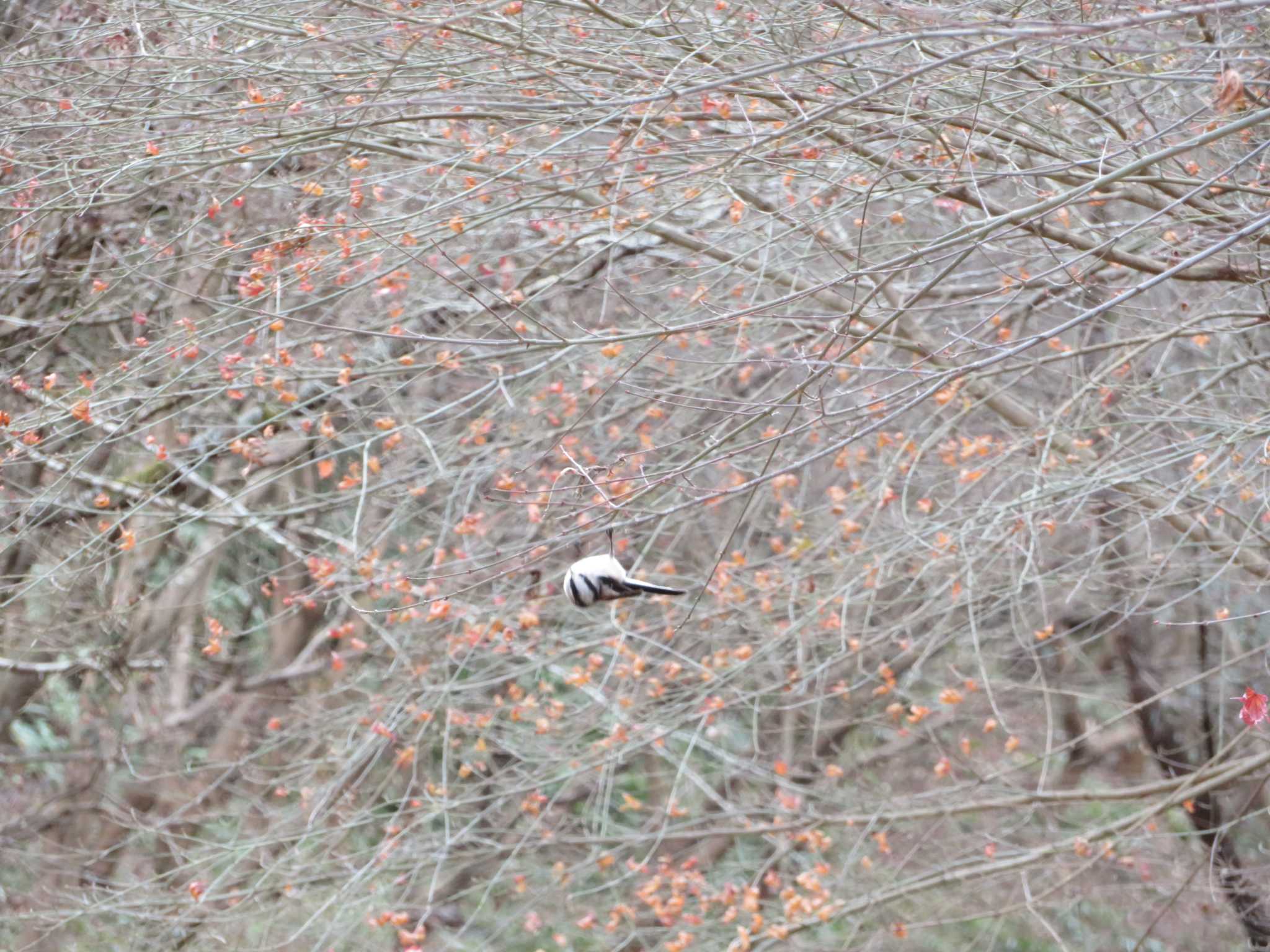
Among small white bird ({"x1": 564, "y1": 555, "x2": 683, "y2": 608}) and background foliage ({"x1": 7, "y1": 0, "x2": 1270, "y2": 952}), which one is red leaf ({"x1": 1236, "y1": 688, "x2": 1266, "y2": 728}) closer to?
background foliage ({"x1": 7, "y1": 0, "x2": 1270, "y2": 952})

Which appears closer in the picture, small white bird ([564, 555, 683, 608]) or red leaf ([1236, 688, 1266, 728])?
small white bird ([564, 555, 683, 608])

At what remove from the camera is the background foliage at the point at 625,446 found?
4043 millimetres

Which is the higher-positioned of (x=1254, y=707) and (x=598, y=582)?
(x=598, y=582)

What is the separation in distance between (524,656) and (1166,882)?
11.7 feet

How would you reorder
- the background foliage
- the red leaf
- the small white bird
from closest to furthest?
the small white bird < the red leaf < the background foliage

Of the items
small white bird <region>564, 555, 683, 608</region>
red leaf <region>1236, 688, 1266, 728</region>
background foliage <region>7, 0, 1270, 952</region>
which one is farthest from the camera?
background foliage <region>7, 0, 1270, 952</region>

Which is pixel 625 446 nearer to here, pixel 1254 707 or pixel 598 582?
pixel 1254 707

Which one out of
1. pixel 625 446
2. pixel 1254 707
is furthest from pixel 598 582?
pixel 625 446

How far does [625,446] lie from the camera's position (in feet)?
18.9

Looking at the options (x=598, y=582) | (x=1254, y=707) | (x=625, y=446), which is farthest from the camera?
(x=625, y=446)

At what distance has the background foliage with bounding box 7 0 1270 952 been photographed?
159 inches

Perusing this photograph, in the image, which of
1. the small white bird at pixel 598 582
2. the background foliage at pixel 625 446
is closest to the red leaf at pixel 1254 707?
the background foliage at pixel 625 446

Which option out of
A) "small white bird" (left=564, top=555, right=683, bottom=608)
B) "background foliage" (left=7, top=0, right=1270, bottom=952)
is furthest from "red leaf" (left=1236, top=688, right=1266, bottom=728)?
"small white bird" (left=564, top=555, right=683, bottom=608)

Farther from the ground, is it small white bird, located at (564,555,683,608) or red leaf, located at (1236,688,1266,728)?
small white bird, located at (564,555,683,608)
